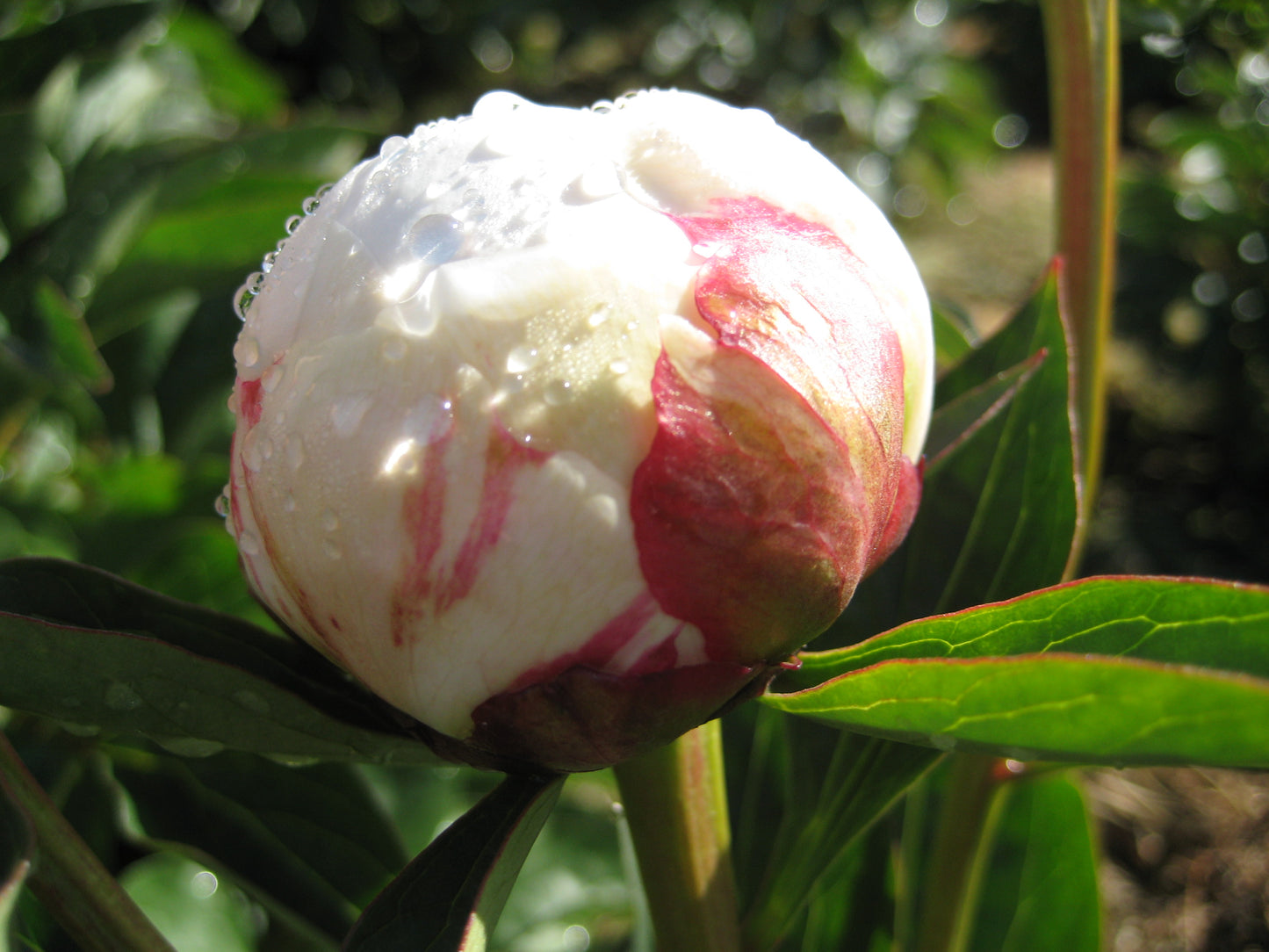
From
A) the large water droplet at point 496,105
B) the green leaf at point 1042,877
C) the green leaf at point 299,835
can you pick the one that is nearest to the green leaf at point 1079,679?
the large water droplet at point 496,105

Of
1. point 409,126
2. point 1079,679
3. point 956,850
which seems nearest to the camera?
point 1079,679

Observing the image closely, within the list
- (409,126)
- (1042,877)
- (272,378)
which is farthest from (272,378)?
(409,126)

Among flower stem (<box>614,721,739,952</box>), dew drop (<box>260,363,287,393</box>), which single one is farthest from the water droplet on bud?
flower stem (<box>614,721,739,952</box>)

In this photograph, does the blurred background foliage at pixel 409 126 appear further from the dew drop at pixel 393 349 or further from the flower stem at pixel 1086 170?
the dew drop at pixel 393 349

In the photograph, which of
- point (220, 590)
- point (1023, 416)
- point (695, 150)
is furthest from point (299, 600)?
point (220, 590)

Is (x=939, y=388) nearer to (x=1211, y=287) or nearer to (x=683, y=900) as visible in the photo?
(x=683, y=900)

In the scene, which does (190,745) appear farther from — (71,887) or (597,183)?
(597,183)

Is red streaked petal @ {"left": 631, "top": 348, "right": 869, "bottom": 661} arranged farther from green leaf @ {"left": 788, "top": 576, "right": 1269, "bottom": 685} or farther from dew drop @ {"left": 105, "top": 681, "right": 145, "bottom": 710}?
dew drop @ {"left": 105, "top": 681, "right": 145, "bottom": 710}
